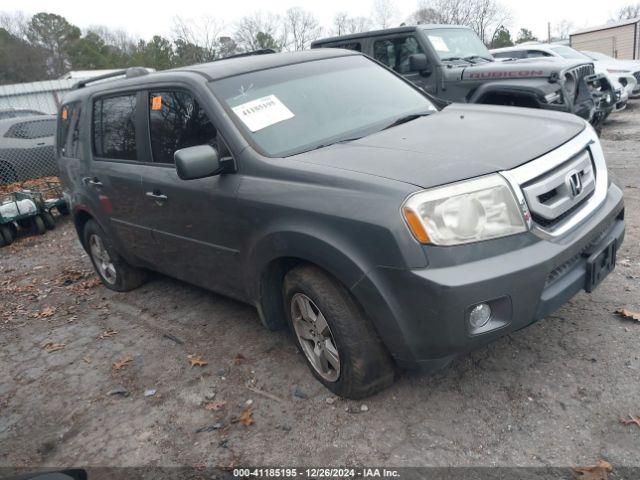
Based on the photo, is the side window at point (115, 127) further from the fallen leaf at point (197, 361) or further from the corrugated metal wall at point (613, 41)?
the corrugated metal wall at point (613, 41)

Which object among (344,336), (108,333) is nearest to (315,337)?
(344,336)

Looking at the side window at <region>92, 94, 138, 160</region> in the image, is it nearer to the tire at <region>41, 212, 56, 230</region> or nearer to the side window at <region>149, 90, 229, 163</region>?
the side window at <region>149, 90, 229, 163</region>

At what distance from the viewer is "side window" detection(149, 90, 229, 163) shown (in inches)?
130

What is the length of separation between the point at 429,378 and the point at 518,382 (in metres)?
0.49

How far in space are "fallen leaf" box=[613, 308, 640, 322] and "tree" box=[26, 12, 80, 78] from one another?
53673mm

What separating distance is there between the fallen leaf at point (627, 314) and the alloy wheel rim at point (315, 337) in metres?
1.94

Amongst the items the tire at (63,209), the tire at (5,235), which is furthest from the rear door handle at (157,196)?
the tire at (63,209)

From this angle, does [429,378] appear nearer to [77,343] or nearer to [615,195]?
[615,195]

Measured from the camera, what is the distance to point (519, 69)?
6.89m

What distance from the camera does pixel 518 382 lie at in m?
2.93

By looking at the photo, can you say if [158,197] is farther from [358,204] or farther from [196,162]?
[358,204]

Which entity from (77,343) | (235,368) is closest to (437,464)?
(235,368)

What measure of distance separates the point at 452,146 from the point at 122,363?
2755 mm

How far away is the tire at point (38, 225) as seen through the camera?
26.7ft
